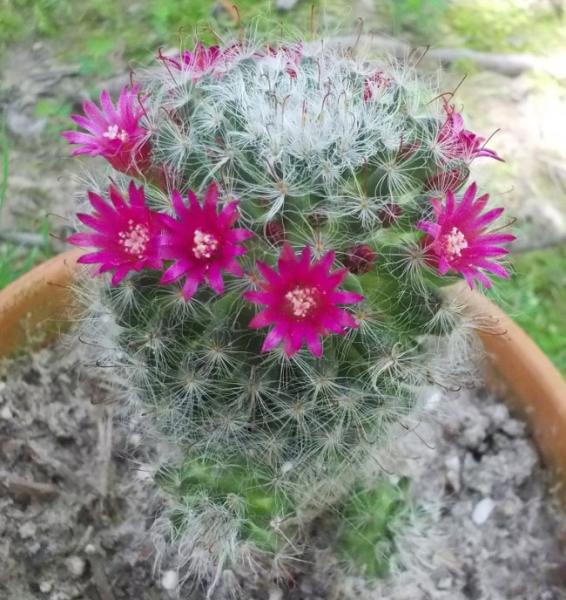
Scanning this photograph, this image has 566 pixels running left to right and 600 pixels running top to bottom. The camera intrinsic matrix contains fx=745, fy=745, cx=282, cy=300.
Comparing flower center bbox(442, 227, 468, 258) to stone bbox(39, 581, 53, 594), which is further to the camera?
stone bbox(39, 581, 53, 594)

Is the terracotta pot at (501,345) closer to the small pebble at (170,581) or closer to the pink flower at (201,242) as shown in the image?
the small pebble at (170,581)

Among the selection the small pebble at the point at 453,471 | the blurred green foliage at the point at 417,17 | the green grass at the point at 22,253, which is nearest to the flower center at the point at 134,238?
the small pebble at the point at 453,471

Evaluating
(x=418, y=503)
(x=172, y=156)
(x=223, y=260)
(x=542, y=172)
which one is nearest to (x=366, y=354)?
(x=223, y=260)

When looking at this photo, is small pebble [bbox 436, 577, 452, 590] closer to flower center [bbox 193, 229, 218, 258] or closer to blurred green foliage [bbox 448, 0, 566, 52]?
flower center [bbox 193, 229, 218, 258]

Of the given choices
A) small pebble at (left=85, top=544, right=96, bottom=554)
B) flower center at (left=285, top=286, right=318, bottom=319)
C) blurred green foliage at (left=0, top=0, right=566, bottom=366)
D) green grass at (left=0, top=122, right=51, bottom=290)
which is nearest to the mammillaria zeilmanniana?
flower center at (left=285, top=286, right=318, bottom=319)

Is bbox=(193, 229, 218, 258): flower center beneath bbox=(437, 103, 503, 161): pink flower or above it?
beneath

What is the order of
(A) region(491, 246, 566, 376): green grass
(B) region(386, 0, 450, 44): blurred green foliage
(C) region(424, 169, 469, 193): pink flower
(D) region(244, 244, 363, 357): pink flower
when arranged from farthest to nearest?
(B) region(386, 0, 450, 44): blurred green foliage, (A) region(491, 246, 566, 376): green grass, (C) region(424, 169, 469, 193): pink flower, (D) region(244, 244, 363, 357): pink flower
